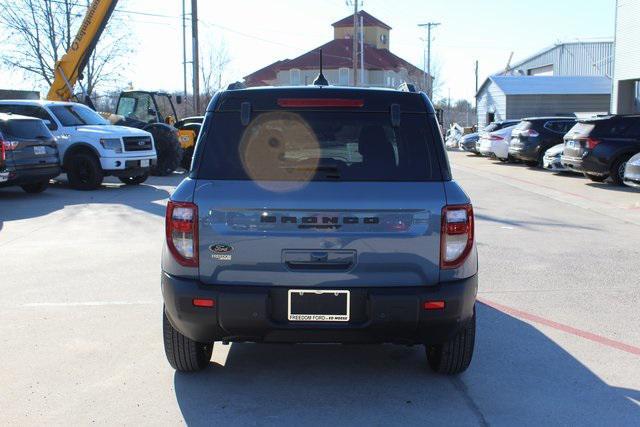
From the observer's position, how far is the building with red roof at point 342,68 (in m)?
71.6

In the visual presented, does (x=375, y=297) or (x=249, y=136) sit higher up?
(x=249, y=136)

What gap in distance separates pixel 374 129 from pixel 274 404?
5.74ft

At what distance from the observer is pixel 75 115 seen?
17016mm

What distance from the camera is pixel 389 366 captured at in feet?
16.0

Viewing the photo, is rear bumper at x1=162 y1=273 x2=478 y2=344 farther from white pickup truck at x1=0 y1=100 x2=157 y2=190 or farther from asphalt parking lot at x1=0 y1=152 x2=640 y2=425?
white pickup truck at x1=0 y1=100 x2=157 y2=190

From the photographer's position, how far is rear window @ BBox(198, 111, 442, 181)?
4086 millimetres

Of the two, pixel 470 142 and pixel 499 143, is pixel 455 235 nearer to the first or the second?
pixel 499 143

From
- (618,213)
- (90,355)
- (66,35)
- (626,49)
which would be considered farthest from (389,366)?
(66,35)

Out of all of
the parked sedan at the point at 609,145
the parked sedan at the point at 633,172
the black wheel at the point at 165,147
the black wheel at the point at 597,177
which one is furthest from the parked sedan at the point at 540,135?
the black wheel at the point at 165,147

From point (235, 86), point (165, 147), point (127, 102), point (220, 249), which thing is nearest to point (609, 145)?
point (165, 147)

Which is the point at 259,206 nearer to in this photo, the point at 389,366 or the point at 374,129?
the point at 374,129

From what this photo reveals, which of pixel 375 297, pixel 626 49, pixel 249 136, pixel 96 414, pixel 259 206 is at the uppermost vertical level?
pixel 626 49

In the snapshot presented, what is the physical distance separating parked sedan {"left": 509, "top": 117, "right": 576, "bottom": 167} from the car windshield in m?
13.5

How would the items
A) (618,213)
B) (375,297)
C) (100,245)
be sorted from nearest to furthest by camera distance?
(375,297), (100,245), (618,213)
